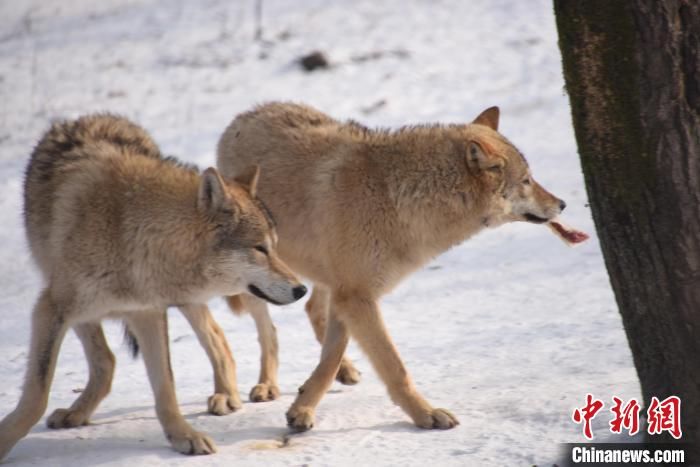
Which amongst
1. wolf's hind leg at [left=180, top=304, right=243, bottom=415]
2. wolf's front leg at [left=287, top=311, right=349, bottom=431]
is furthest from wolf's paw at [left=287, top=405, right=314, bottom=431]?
wolf's hind leg at [left=180, top=304, right=243, bottom=415]

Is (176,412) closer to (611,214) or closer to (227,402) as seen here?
(227,402)

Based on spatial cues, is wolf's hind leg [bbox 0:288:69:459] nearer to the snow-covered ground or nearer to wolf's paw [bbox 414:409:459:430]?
the snow-covered ground

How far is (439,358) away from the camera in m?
6.38

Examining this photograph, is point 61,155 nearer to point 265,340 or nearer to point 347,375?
point 265,340

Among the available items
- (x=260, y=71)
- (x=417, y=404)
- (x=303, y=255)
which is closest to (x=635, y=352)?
(x=417, y=404)

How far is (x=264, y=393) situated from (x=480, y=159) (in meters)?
1.75

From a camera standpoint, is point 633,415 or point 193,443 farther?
point 193,443

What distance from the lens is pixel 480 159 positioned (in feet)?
17.7

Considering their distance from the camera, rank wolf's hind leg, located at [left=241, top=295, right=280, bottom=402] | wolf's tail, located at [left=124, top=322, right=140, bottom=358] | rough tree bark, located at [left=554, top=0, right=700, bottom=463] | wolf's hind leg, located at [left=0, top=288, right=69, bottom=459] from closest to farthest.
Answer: rough tree bark, located at [left=554, top=0, right=700, bottom=463] → wolf's hind leg, located at [left=0, top=288, right=69, bottom=459] → wolf's tail, located at [left=124, top=322, right=140, bottom=358] → wolf's hind leg, located at [left=241, top=295, right=280, bottom=402]

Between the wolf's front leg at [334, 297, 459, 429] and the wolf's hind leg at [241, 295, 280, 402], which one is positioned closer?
the wolf's front leg at [334, 297, 459, 429]

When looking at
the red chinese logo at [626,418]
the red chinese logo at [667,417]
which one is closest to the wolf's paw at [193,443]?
the red chinese logo at [626,418]

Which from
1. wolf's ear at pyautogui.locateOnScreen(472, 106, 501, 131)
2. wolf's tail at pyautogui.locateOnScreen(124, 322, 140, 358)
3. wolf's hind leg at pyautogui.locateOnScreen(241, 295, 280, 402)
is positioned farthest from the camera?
wolf's ear at pyautogui.locateOnScreen(472, 106, 501, 131)

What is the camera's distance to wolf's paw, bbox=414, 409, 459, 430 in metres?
5.06

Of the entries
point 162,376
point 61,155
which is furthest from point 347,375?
point 61,155
